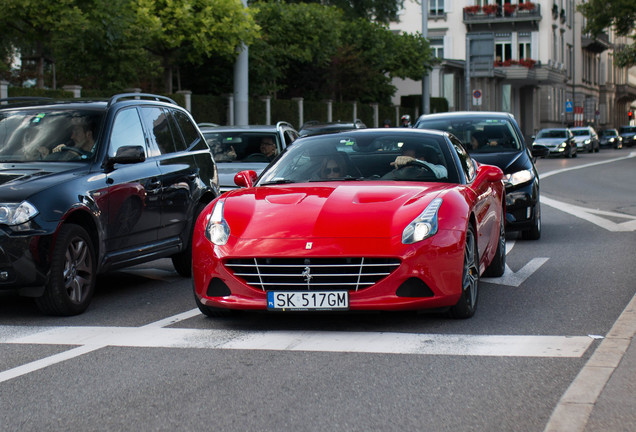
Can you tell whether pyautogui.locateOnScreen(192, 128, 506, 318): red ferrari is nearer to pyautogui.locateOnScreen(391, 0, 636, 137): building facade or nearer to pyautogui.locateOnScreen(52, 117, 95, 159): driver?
pyautogui.locateOnScreen(52, 117, 95, 159): driver

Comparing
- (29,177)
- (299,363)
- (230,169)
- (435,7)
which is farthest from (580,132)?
(299,363)

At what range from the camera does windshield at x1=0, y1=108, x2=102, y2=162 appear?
8.90 m

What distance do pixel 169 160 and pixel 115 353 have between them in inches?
147

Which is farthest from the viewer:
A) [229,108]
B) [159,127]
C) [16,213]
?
[229,108]

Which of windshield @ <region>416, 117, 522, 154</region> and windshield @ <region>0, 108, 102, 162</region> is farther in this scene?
windshield @ <region>416, 117, 522, 154</region>

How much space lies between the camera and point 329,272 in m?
6.89

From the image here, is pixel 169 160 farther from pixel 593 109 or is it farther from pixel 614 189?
pixel 593 109

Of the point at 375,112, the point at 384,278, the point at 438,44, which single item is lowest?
the point at 384,278

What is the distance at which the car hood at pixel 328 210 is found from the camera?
23.0ft

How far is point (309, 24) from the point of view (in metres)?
44.4

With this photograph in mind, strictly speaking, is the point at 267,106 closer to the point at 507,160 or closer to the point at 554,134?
the point at 554,134

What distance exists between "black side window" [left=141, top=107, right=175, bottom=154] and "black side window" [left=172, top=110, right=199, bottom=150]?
11.0 inches

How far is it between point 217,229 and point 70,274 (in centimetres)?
133

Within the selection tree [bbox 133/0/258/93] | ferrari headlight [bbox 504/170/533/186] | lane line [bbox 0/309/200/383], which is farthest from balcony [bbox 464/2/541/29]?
lane line [bbox 0/309/200/383]
